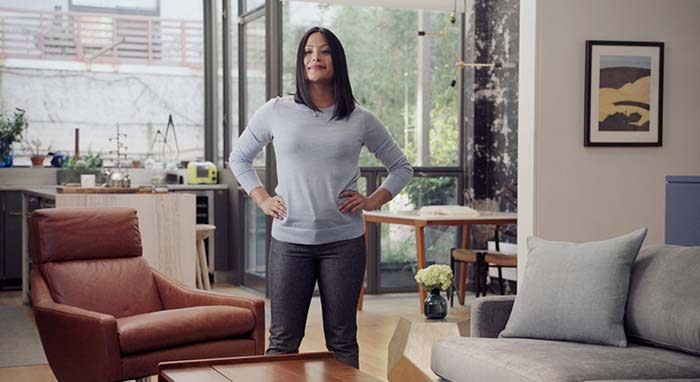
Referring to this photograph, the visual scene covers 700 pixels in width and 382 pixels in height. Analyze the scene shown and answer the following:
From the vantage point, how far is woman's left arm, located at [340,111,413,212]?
12.1 feet

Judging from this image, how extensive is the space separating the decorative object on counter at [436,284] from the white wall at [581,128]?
1307 mm

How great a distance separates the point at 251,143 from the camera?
3900 millimetres

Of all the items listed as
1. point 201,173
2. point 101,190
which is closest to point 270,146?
point 201,173

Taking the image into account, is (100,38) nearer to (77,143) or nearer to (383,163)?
(77,143)

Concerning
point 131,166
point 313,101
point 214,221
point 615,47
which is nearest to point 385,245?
point 214,221

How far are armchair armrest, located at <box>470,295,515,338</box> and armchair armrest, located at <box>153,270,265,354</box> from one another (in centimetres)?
90

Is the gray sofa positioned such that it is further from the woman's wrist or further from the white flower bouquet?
the woman's wrist

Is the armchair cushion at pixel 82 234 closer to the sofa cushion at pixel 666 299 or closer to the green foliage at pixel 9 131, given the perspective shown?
the sofa cushion at pixel 666 299

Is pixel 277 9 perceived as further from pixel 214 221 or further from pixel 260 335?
pixel 260 335

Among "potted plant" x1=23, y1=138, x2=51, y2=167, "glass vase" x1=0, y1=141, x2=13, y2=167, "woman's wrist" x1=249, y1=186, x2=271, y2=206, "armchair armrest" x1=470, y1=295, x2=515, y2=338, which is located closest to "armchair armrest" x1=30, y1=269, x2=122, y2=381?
"woman's wrist" x1=249, y1=186, x2=271, y2=206

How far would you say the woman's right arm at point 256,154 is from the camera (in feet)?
12.3

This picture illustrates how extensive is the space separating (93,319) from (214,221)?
551 centimetres

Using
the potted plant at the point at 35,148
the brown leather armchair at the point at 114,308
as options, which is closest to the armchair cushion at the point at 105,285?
the brown leather armchair at the point at 114,308

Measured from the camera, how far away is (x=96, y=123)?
9.85m
